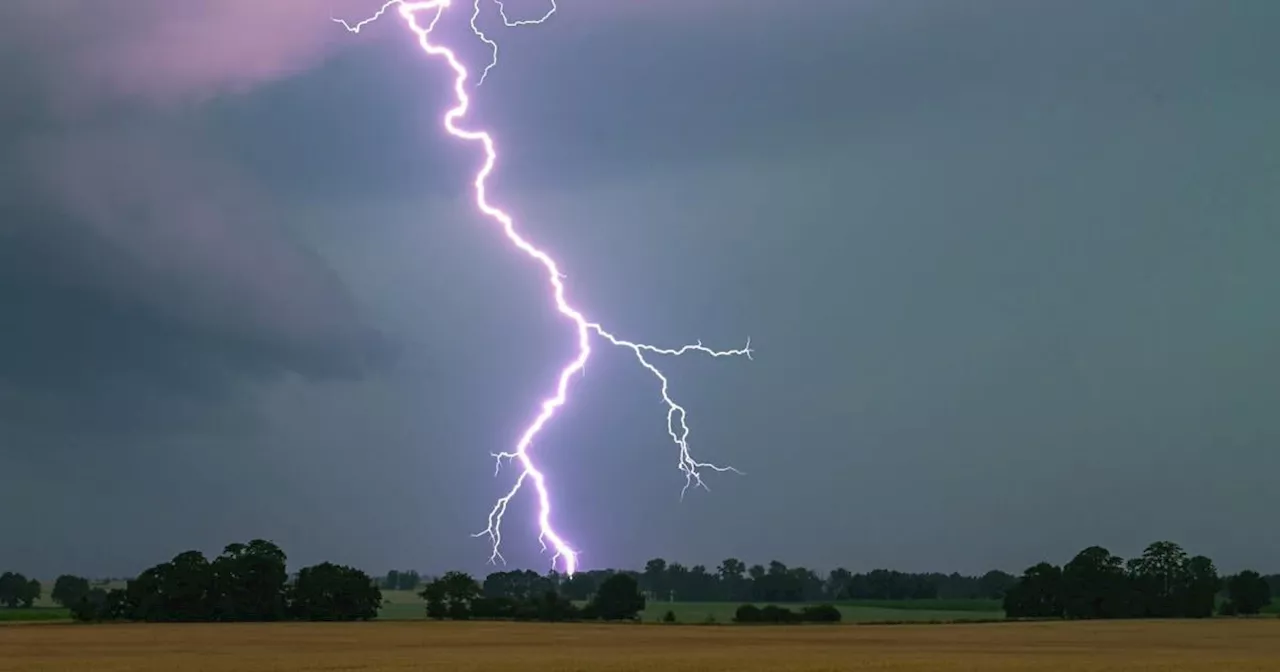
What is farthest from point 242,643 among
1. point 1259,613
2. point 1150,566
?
point 1259,613

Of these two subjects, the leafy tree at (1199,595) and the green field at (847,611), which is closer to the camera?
the green field at (847,611)

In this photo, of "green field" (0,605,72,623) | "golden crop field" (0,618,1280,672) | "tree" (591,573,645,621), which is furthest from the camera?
"tree" (591,573,645,621)

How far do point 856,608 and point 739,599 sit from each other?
34.3m

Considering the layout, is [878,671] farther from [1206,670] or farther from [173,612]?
[173,612]

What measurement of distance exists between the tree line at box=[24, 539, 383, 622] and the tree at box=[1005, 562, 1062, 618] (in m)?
46.7

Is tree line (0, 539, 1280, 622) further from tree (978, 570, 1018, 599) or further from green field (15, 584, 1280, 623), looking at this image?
tree (978, 570, 1018, 599)

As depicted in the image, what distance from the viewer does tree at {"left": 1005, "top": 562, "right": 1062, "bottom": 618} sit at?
9400cm

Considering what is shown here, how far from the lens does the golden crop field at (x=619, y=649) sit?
1404 inches

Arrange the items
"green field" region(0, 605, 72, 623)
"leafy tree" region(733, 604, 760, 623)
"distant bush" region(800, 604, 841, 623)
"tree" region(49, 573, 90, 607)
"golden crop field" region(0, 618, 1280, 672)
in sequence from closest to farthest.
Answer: "golden crop field" region(0, 618, 1280, 672)
"green field" region(0, 605, 72, 623)
"leafy tree" region(733, 604, 760, 623)
"distant bush" region(800, 604, 841, 623)
"tree" region(49, 573, 90, 607)

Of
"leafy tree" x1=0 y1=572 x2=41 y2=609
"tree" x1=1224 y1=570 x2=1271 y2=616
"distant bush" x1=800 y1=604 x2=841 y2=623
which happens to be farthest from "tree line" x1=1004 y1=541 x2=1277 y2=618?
"leafy tree" x1=0 y1=572 x2=41 y2=609

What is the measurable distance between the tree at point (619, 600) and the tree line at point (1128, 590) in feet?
92.6

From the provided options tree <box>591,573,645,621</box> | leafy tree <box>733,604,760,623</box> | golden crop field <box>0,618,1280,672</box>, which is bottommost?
golden crop field <box>0,618,1280,672</box>

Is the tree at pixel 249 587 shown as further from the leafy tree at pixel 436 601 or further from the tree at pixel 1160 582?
the tree at pixel 1160 582

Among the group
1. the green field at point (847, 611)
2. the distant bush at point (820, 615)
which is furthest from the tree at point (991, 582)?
the distant bush at point (820, 615)
